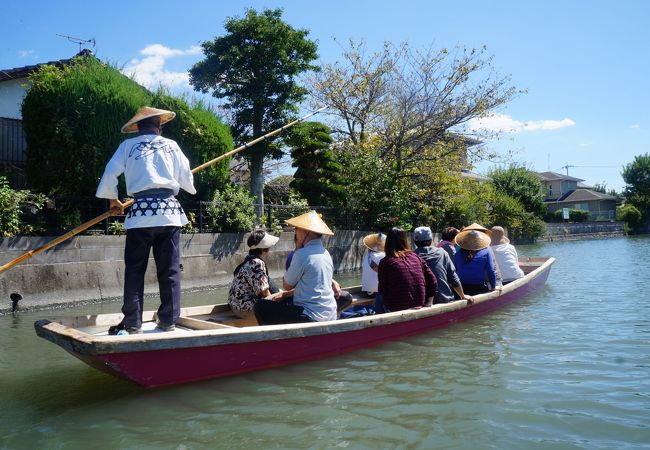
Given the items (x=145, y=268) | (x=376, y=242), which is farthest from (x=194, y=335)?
(x=376, y=242)

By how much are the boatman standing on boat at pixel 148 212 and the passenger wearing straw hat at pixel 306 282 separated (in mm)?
950

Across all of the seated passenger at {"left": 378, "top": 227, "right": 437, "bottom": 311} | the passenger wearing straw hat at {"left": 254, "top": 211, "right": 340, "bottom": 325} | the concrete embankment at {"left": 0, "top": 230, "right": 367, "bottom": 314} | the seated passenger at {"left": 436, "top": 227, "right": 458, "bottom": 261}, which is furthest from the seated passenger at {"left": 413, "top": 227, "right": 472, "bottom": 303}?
the concrete embankment at {"left": 0, "top": 230, "right": 367, "bottom": 314}

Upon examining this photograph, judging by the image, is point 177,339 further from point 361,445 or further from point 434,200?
point 434,200

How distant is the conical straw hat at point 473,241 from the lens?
706 centimetres

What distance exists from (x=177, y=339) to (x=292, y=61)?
11818mm

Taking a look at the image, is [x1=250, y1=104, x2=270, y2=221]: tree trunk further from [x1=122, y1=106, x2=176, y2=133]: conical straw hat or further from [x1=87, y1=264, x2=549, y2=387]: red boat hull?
[x1=122, y1=106, x2=176, y2=133]: conical straw hat

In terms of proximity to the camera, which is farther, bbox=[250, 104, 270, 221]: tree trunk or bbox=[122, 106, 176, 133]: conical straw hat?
bbox=[250, 104, 270, 221]: tree trunk

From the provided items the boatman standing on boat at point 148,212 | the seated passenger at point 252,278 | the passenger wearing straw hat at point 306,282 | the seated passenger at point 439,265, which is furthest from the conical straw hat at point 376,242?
the boatman standing on boat at point 148,212

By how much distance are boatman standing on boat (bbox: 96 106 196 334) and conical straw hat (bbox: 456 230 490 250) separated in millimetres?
4102

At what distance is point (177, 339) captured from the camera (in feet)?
12.8

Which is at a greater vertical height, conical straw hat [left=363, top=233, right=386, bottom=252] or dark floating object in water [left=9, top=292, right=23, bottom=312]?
conical straw hat [left=363, top=233, right=386, bottom=252]

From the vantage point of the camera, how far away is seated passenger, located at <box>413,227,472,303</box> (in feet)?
20.8

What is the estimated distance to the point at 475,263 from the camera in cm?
725

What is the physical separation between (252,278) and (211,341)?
4.38 feet
